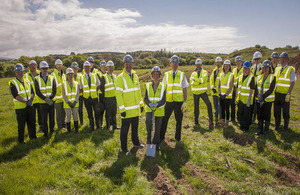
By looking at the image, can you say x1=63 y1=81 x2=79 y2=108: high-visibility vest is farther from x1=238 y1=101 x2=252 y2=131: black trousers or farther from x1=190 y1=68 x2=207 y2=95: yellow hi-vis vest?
x1=238 y1=101 x2=252 y2=131: black trousers

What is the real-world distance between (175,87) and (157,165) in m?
2.78

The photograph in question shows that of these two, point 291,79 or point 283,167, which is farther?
point 291,79

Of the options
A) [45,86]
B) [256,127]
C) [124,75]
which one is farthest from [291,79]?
[45,86]

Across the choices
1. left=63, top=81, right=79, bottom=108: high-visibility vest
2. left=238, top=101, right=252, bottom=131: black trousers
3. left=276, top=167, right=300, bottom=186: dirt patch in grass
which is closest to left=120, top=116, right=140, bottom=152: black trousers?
left=63, top=81, right=79, bottom=108: high-visibility vest

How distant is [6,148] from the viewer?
591 cm

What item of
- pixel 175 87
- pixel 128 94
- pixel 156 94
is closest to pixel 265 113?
pixel 175 87

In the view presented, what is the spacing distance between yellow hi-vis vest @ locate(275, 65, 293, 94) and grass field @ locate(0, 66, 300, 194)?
1.88m

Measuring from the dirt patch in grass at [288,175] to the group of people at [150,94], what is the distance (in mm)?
2377

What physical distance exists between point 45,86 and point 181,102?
5.83 metres

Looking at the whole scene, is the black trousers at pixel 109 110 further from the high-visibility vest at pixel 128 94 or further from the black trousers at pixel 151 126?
the black trousers at pixel 151 126

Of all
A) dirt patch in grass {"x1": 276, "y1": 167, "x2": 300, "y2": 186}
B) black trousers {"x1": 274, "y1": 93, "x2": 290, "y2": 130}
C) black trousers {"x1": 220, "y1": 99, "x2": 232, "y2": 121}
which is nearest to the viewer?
dirt patch in grass {"x1": 276, "y1": 167, "x2": 300, "y2": 186}

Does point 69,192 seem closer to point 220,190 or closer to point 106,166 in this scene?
point 106,166

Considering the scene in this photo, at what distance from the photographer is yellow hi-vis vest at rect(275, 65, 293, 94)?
6728 millimetres

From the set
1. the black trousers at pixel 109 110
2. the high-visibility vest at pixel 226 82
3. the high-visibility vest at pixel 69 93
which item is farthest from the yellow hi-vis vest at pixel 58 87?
the high-visibility vest at pixel 226 82
